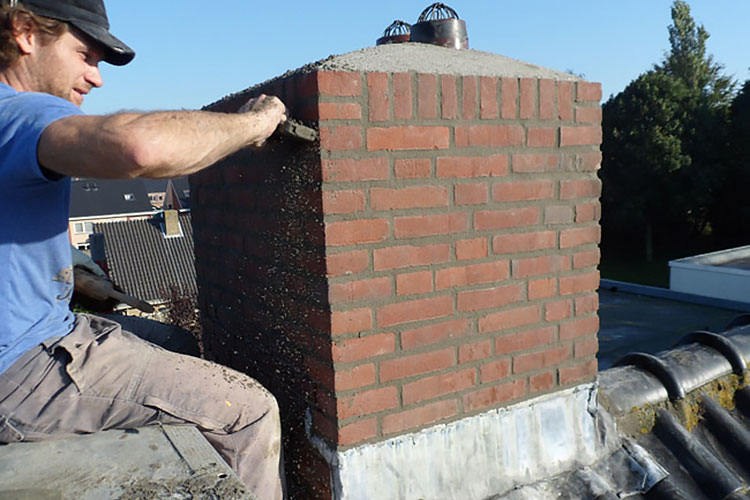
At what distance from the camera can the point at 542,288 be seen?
216 centimetres

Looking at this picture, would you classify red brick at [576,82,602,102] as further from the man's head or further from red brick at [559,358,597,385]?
the man's head

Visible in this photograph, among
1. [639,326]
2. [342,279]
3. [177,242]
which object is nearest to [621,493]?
[342,279]

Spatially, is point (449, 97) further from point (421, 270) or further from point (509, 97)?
point (421, 270)

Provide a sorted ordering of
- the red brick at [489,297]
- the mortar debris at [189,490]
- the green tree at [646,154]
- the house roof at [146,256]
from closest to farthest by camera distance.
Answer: the mortar debris at [189,490]
the red brick at [489,297]
the house roof at [146,256]
the green tree at [646,154]

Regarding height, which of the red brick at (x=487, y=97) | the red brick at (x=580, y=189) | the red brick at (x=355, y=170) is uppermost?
the red brick at (x=487, y=97)

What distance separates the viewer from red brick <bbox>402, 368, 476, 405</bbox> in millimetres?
1895

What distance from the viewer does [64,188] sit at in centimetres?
165

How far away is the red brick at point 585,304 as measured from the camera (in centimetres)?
227

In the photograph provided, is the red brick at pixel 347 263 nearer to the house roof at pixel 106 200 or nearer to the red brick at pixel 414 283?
the red brick at pixel 414 283

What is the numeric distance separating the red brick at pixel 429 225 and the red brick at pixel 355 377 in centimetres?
42

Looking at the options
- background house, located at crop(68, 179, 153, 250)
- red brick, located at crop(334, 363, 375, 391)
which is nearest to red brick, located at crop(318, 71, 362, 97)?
red brick, located at crop(334, 363, 375, 391)

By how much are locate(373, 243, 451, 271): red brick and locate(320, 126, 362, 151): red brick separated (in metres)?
0.33

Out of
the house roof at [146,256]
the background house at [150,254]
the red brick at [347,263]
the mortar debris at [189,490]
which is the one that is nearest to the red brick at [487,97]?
the red brick at [347,263]

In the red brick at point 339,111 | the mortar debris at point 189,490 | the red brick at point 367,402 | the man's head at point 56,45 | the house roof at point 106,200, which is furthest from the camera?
the house roof at point 106,200
